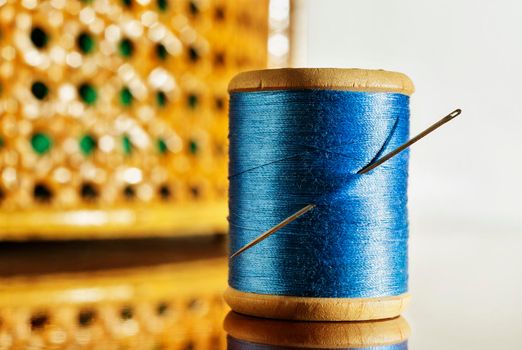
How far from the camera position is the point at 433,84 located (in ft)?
9.05

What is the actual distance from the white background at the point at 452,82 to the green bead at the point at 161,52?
1.96 ft

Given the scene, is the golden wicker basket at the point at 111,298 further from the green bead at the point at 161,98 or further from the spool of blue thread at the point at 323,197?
the green bead at the point at 161,98

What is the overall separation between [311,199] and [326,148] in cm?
5

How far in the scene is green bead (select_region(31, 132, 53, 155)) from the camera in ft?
6.06

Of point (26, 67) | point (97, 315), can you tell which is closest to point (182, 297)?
point (97, 315)

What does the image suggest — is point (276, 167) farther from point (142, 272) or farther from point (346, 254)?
point (142, 272)

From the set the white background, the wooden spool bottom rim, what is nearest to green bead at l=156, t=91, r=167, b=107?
the white background

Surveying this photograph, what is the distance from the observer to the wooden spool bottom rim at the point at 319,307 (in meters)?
0.94

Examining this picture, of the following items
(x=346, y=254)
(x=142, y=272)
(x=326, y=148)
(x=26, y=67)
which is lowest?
(x=142, y=272)

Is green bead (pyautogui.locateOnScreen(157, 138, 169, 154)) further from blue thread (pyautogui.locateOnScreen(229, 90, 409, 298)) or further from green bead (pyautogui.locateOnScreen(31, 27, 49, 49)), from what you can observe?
blue thread (pyautogui.locateOnScreen(229, 90, 409, 298))

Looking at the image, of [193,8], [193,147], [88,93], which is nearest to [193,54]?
[193,8]

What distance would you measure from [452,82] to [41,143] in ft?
4.45

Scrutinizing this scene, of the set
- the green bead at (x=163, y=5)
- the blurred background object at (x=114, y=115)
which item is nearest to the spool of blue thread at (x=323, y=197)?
the blurred background object at (x=114, y=115)

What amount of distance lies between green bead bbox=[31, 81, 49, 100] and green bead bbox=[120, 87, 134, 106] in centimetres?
18
